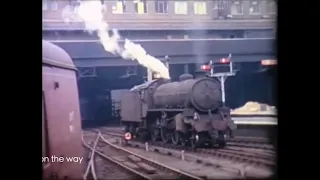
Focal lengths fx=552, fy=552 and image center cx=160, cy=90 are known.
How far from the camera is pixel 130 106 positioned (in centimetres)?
355

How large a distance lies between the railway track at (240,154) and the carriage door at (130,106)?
15 cm

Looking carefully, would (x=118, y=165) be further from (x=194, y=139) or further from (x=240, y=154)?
(x=240, y=154)

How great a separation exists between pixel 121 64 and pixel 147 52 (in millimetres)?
181

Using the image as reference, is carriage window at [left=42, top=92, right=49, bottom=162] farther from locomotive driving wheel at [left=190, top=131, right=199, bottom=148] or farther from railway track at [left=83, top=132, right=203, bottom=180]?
locomotive driving wheel at [left=190, top=131, right=199, bottom=148]

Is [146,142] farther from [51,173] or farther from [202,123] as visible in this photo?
[51,173]

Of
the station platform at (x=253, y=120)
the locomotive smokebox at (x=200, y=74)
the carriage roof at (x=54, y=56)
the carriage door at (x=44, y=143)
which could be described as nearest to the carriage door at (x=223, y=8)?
the locomotive smokebox at (x=200, y=74)

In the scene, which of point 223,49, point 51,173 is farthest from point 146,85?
point 51,173

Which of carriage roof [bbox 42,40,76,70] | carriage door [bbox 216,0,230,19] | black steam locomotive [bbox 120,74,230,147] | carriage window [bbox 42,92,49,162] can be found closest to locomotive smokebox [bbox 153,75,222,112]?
black steam locomotive [bbox 120,74,230,147]

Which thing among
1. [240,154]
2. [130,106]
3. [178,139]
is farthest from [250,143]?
[130,106]

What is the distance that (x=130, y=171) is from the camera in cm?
338

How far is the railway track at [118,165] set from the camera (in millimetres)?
3361

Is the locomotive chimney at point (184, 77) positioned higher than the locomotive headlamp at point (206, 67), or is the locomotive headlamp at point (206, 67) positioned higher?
the locomotive headlamp at point (206, 67)

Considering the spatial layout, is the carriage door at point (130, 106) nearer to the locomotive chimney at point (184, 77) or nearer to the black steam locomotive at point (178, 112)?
the black steam locomotive at point (178, 112)

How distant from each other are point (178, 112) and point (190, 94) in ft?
0.53
